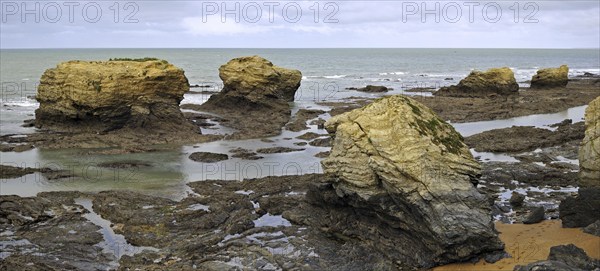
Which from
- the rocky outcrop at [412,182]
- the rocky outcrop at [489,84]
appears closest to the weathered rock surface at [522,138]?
the rocky outcrop at [412,182]

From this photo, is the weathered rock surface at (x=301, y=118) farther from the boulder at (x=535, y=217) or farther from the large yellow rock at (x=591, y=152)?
the large yellow rock at (x=591, y=152)

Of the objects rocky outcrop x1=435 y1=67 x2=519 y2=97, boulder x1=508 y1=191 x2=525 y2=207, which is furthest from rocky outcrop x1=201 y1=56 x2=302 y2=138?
boulder x1=508 y1=191 x2=525 y2=207

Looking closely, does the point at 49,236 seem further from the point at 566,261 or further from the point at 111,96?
the point at 111,96

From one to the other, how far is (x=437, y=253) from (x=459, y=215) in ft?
3.96

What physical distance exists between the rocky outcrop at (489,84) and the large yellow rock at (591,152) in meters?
42.5

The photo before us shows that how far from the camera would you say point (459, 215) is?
53.3 feet

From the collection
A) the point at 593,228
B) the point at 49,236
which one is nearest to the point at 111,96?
the point at 49,236

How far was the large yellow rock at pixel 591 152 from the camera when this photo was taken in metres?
18.7

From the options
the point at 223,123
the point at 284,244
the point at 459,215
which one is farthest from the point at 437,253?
the point at 223,123

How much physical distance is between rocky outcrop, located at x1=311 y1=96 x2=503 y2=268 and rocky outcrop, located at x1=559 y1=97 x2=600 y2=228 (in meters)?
3.37

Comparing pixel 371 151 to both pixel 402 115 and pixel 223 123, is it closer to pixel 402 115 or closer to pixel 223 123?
pixel 402 115

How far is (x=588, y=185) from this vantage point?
1917 cm

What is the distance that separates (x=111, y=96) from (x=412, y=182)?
1027 inches

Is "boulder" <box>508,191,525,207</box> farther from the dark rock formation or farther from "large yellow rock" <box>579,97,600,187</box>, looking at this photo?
the dark rock formation
